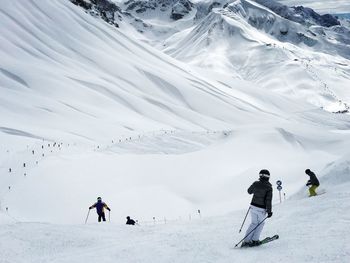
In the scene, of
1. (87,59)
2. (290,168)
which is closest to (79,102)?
(87,59)

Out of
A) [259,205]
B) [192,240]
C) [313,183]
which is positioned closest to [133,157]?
[313,183]

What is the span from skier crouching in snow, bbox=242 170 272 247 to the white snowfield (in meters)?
0.49

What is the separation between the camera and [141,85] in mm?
109562

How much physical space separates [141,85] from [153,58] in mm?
31834

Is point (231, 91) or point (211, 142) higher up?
point (231, 91)

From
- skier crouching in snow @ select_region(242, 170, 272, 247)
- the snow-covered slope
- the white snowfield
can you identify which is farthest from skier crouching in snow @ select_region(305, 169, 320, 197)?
skier crouching in snow @ select_region(242, 170, 272, 247)

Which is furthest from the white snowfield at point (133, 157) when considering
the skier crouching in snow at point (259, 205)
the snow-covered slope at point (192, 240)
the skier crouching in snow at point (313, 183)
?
the skier crouching in snow at point (313, 183)

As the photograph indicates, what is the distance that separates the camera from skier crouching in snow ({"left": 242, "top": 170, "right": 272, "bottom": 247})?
13312 millimetres

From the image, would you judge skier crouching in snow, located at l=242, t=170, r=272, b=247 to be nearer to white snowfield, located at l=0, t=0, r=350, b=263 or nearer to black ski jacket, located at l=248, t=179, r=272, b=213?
black ski jacket, located at l=248, t=179, r=272, b=213

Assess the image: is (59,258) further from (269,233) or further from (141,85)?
(141,85)

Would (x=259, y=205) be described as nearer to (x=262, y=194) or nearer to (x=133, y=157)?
(x=262, y=194)

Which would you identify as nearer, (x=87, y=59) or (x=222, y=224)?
(x=222, y=224)

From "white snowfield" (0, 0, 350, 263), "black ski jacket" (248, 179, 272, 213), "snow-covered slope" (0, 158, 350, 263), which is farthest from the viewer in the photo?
"white snowfield" (0, 0, 350, 263)

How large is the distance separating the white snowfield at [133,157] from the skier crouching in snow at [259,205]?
0.49m
